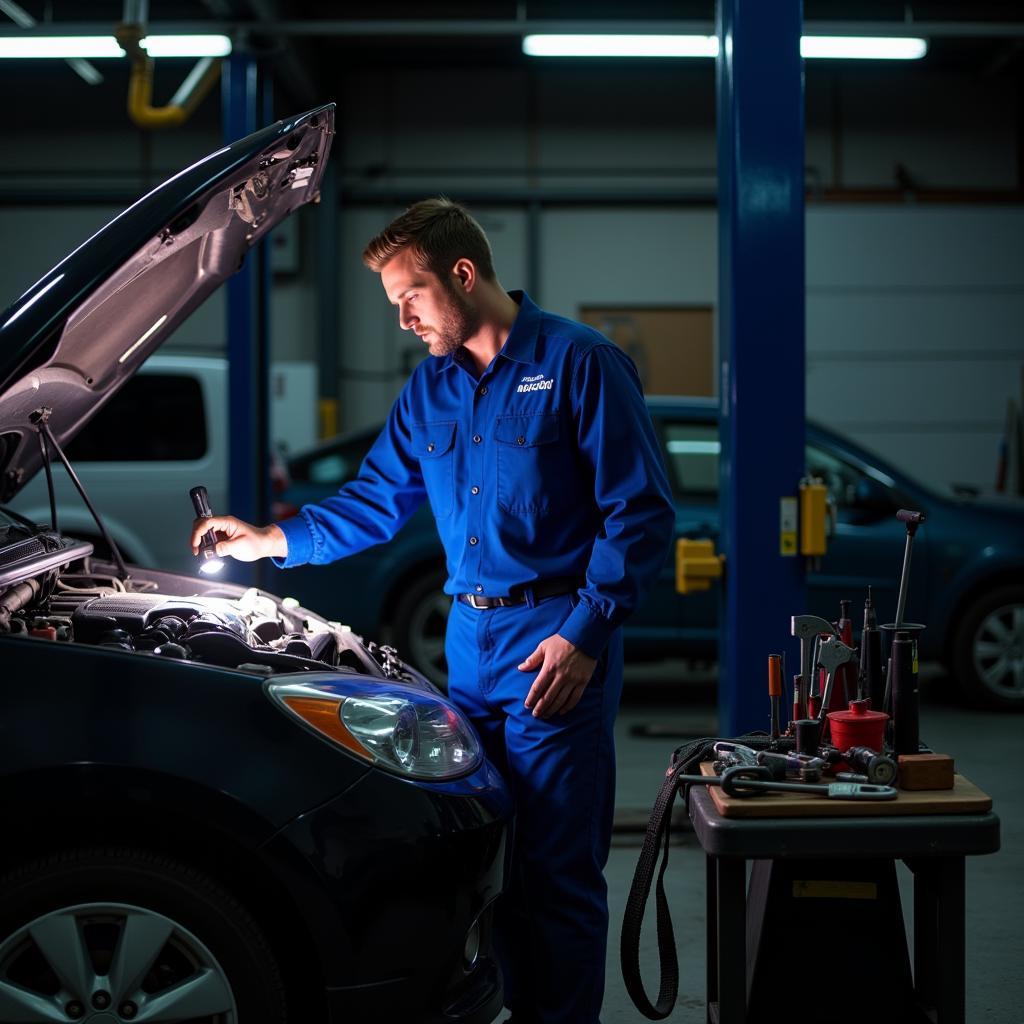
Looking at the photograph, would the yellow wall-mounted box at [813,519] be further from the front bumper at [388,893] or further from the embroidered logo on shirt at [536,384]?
the front bumper at [388,893]

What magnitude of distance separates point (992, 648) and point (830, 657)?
4315mm

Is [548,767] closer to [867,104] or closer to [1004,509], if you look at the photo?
[1004,509]

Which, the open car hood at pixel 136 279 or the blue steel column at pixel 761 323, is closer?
the open car hood at pixel 136 279

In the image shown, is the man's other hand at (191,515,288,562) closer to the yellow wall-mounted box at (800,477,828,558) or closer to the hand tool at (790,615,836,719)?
the hand tool at (790,615,836,719)

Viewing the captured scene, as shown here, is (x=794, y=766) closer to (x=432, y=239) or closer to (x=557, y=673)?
(x=557, y=673)

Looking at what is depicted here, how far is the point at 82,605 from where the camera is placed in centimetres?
236

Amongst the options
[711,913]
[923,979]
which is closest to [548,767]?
[711,913]

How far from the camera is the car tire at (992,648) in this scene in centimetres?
598

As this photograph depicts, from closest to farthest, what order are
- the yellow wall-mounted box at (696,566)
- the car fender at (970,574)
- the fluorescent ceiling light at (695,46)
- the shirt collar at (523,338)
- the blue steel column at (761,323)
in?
the shirt collar at (523,338)
the blue steel column at (761,323)
the yellow wall-mounted box at (696,566)
the car fender at (970,574)
the fluorescent ceiling light at (695,46)

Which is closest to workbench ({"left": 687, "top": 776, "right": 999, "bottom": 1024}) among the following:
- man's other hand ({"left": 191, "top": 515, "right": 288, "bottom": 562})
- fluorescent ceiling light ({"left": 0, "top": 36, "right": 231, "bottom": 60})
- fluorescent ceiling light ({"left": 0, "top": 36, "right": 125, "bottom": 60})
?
man's other hand ({"left": 191, "top": 515, "right": 288, "bottom": 562})

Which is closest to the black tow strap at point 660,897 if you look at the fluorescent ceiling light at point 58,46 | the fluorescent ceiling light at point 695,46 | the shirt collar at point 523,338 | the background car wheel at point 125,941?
the background car wheel at point 125,941

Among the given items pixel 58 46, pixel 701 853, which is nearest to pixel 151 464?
pixel 58 46

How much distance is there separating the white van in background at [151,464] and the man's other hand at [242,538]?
3.87m

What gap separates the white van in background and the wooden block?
16.2ft
